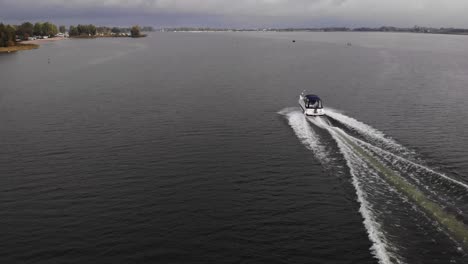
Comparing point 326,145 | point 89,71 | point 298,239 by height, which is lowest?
point 298,239

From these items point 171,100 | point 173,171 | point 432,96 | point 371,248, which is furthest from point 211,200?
point 432,96

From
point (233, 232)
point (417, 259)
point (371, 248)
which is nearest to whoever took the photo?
point (417, 259)

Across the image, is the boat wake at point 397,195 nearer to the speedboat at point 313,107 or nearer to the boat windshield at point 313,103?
the speedboat at point 313,107

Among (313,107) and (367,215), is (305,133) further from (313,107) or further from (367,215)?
(367,215)

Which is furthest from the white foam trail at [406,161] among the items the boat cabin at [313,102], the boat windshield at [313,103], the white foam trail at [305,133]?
the boat windshield at [313,103]

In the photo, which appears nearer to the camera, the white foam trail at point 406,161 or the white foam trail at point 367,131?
the white foam trail at point 406,161

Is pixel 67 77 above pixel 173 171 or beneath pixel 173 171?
above

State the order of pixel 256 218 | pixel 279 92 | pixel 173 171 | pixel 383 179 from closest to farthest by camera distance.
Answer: pixel 256 218 < pixel 383 179 < pixel 173 171 < pixel 279 92

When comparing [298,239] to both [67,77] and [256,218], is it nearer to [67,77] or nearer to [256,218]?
[256,218]
